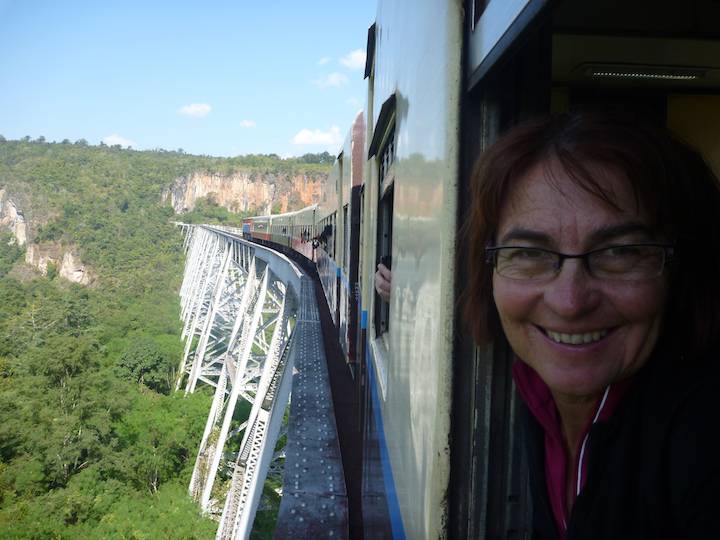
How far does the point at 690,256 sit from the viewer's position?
0.79 metres

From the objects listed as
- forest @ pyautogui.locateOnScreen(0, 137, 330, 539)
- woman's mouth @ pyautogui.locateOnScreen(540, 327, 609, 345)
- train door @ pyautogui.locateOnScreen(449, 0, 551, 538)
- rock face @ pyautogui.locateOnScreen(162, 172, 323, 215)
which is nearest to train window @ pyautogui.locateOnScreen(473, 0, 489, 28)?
train door @ pyautogui.locateOnScreen(449, 0, 551, 538)

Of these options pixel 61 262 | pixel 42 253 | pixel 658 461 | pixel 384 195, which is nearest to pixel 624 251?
pixel 658 461

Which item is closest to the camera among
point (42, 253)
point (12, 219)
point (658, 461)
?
point (658, 461)

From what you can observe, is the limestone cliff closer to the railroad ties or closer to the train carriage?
the railroad ties

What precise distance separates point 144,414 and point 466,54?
24.3 meters

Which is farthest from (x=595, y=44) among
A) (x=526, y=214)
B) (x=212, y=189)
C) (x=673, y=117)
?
(x=212, y=189)

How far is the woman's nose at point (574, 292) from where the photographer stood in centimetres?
76

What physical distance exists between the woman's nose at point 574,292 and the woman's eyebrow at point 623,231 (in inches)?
1.5

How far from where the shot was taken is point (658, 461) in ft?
2.03

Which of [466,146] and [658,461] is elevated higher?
[466,146]

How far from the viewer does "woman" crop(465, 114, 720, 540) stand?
667mm

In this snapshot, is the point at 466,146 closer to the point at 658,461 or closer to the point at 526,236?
the point at 526,236

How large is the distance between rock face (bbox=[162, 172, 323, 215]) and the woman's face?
79223mm

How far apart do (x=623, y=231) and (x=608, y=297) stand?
8 cm
